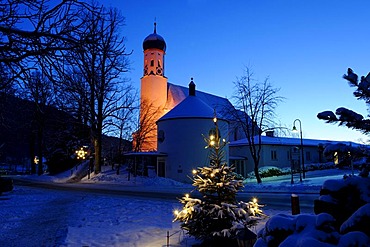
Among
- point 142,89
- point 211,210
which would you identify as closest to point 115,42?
point 211,210

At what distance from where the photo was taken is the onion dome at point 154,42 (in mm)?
56562

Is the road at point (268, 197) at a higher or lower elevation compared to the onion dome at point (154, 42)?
lower

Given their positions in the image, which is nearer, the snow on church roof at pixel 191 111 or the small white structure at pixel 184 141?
the small white structure at pixel 184 141

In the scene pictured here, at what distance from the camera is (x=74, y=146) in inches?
1907

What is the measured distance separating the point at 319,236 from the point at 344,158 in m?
0.97

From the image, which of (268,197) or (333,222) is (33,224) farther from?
(268,197)

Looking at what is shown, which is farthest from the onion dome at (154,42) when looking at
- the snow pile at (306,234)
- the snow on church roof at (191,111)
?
the snow pile at (306,234)

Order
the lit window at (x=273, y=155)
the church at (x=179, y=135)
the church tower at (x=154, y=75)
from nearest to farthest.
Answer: the church at (x=179, y=135), the lit window at (x=273, y=155), the church tower at (x=154, y=75)

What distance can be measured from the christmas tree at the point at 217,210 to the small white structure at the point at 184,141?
26.4 meters

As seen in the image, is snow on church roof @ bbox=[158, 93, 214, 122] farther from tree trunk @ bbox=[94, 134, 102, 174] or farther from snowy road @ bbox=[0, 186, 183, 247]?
snowy road @ bbox=[0, 186, 183, 247]

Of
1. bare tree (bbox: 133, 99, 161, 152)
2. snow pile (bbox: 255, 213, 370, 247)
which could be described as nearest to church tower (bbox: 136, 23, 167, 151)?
bare tree (bbox: 133, 99, 161, 152)

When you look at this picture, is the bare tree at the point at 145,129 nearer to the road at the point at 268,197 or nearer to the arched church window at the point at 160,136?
the arched church window at the point at 160,136

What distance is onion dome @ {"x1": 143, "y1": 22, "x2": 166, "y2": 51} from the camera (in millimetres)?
56562

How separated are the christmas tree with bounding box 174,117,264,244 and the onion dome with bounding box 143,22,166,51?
50789 mm
